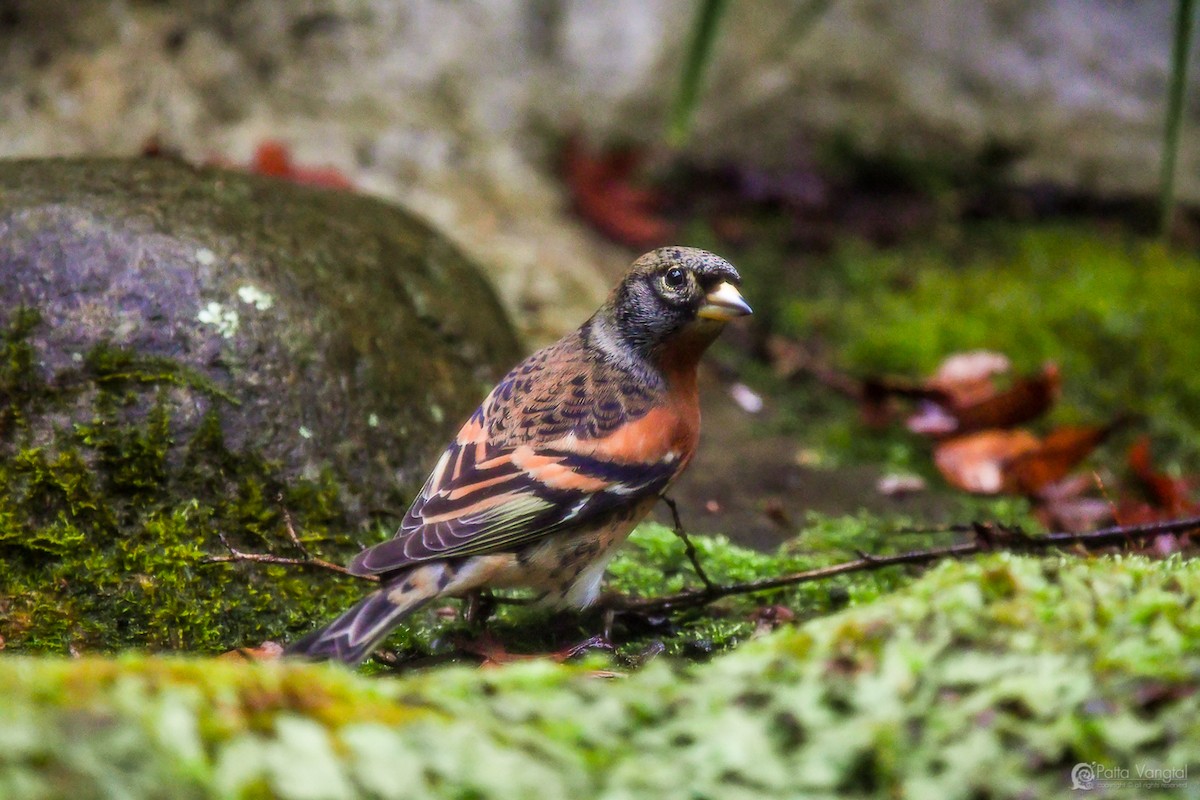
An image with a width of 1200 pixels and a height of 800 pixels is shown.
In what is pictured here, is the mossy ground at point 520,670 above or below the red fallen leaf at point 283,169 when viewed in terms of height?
below

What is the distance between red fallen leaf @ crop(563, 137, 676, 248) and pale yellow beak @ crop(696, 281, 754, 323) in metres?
4.11

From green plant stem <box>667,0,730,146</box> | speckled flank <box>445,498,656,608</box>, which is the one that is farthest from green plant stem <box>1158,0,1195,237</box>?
speckled flank <box>445,498,656,608</box>

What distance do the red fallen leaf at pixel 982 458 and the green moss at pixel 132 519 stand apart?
341cm

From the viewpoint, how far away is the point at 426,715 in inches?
95.0

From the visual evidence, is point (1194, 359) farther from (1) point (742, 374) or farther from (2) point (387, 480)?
(2) point (387, 480)

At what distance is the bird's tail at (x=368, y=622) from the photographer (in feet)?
10.8

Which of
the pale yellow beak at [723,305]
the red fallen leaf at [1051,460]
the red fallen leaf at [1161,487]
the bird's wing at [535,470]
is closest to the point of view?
the bird's wing at [535,470]

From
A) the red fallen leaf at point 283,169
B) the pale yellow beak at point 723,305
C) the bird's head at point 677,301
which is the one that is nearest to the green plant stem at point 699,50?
the bird's head at point 677,301

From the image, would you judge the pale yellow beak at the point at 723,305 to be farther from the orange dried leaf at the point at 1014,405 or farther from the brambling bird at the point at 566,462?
the orange dried leaf at the point at 1014,405

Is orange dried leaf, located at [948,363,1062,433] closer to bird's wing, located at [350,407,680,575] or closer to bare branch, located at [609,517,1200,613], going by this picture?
bare branch, located at [609,517,1200,613]

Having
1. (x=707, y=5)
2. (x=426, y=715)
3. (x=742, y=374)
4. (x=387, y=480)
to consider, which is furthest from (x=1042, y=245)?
(x=426, y=715)

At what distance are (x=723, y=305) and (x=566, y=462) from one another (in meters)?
0.92

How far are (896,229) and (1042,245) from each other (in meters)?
1.12

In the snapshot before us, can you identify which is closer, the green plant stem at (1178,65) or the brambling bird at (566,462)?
the brambling bird at (566,462)
